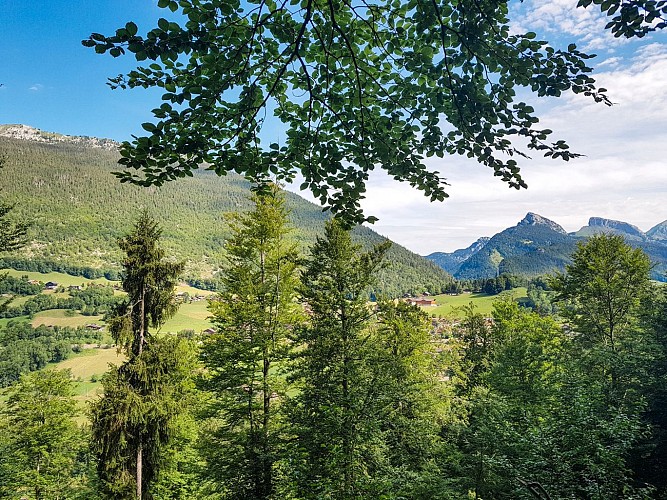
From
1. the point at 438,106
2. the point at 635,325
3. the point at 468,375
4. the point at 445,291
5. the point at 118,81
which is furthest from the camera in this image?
the point at 445,291

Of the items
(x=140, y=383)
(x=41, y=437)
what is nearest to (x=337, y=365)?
(x=140, y=383)

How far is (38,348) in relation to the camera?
Result: 10362 cm

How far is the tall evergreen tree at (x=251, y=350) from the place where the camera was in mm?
11609

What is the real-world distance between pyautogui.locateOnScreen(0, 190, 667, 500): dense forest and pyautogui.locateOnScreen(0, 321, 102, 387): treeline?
92.9 metres

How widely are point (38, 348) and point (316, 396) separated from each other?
12764 cm

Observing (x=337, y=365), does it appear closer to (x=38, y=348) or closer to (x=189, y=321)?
(x=189, y=321)

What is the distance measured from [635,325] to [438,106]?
22.1 meters

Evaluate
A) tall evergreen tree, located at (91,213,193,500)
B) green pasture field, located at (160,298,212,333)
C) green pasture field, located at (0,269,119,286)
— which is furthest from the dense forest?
green pasture field, located at (0,269,119,286)

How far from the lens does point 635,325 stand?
18359mm

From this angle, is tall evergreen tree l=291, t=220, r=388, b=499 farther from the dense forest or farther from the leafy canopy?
the leafy canopy

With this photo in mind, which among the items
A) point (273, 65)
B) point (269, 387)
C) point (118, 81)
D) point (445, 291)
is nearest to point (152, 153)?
point (118, 81)

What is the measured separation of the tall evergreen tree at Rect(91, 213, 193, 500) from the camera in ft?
41.2

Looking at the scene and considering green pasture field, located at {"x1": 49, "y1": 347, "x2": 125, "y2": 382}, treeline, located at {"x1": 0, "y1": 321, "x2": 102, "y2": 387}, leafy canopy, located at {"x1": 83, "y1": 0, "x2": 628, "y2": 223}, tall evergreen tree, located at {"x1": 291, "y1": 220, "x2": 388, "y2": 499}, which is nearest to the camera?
leafy canopy, located at {"x1": 83, "y1": 0, "x2": 628, "y2": 223}

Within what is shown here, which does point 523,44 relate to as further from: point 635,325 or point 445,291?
point 445,291
